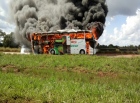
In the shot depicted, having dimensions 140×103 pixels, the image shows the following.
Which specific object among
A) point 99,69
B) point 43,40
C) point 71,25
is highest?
point 71,25

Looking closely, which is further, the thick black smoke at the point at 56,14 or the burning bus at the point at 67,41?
the thick black smoke at the point at 56,14

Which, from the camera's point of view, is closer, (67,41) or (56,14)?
(67,41)

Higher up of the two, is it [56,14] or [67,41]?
[56,14]

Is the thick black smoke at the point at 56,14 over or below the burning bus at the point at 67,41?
over

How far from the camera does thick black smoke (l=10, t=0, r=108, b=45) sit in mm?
31938

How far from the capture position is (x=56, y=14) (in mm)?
34406

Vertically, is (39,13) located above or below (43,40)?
above

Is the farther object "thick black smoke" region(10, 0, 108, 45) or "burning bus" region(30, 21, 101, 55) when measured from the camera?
"thick black smoke" region(10, 0, 108, 45)

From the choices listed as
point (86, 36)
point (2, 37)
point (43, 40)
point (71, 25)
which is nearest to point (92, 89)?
point (86, 36)

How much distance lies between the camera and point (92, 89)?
7898mm

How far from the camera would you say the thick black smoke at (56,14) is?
31938 millimetres

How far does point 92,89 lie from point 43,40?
21163 mm

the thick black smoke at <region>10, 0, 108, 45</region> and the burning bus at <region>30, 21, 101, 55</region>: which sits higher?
the thick black smoke at <region>10, 0, 108, 45</region>

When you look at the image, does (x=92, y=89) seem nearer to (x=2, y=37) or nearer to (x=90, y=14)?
(x=90, y=14)
